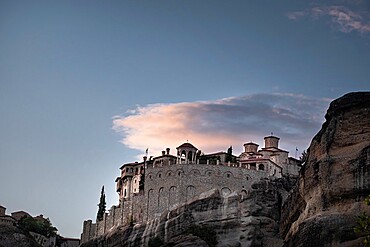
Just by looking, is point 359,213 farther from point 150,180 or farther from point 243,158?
point 243,158

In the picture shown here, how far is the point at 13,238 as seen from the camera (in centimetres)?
6256

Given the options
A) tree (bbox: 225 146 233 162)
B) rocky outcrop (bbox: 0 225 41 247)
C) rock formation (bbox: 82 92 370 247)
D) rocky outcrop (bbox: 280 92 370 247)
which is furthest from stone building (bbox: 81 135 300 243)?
rocky outcrop (bbox: 280 92 370 247)

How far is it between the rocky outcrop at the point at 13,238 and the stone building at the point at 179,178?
9495 mm

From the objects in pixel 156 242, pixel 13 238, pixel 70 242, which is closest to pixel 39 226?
pixel 70 242

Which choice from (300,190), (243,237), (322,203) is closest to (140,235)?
(243,237)

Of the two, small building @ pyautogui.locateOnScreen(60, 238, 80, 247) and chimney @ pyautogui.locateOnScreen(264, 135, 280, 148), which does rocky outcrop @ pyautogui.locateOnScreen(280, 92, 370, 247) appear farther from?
→ small building @ pyautogui.locateOnScreen(60, 238, 80, 247)

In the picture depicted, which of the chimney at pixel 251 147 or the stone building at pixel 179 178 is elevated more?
the chimney at pixel 251 147

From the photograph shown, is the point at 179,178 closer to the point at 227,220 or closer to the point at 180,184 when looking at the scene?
the point at 180,184

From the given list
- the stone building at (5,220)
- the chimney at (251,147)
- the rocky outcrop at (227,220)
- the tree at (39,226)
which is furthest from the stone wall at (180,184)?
the tree at (39,226)

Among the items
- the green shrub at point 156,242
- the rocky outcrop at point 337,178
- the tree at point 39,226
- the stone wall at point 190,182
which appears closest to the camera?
the rocky outcrop at point 337,178

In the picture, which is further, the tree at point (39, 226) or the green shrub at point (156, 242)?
the tree at point (39, 226)

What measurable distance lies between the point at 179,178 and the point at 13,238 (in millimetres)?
16444

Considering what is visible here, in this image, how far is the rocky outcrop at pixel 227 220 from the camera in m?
53.0

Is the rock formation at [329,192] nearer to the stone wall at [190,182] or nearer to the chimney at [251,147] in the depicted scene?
the stone wall at [190,182]
